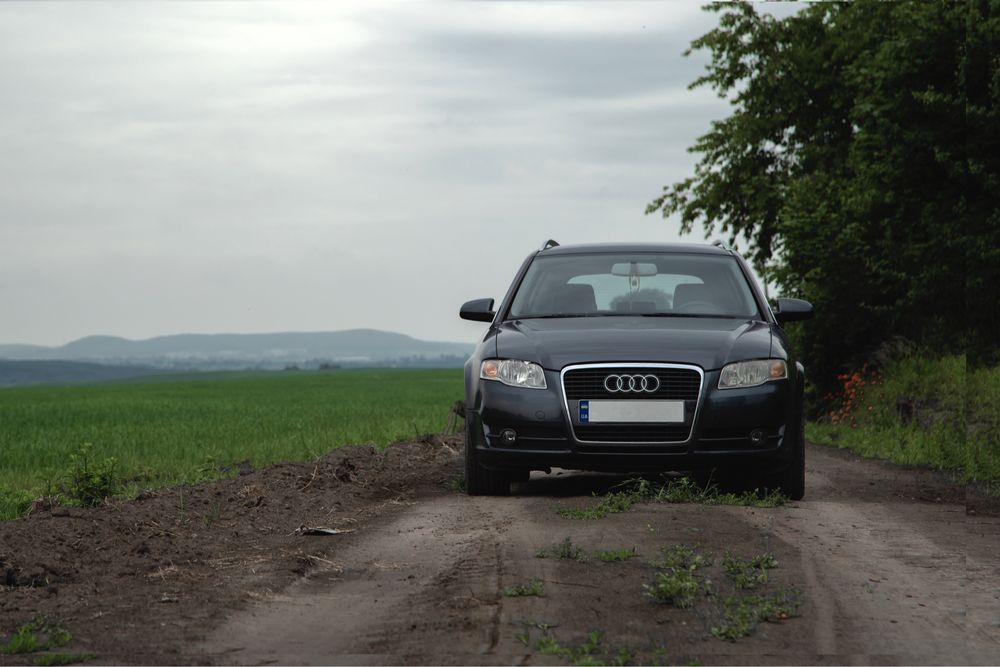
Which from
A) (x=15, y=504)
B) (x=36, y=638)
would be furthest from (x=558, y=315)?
(x=36, y=638)

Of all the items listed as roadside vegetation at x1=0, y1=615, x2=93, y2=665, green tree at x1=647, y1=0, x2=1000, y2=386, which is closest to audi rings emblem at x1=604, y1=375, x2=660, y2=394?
roadside vegetation at x1=0, y1=615, x2=93, y2=665

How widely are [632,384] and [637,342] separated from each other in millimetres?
338

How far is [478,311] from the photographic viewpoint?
984 centimetres

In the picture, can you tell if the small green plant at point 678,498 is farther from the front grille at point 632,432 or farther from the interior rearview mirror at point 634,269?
the interior rearview mirror at point 634,269

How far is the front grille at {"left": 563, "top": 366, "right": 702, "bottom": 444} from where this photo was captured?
8414 millimetres

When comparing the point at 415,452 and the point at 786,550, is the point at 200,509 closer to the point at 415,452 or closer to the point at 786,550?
the point at 786,550

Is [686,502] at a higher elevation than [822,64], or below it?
below

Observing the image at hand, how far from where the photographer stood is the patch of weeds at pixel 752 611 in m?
4.86

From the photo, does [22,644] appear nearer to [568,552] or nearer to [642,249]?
[568,552]

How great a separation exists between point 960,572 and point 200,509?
5.04 m

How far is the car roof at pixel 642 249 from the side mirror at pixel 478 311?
87cm

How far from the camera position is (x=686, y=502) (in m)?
8.56

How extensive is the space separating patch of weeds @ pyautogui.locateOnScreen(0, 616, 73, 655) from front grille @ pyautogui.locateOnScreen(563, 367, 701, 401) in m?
4.22

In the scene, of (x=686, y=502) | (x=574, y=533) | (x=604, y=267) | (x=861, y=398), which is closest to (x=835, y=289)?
(x=861, y=398)
